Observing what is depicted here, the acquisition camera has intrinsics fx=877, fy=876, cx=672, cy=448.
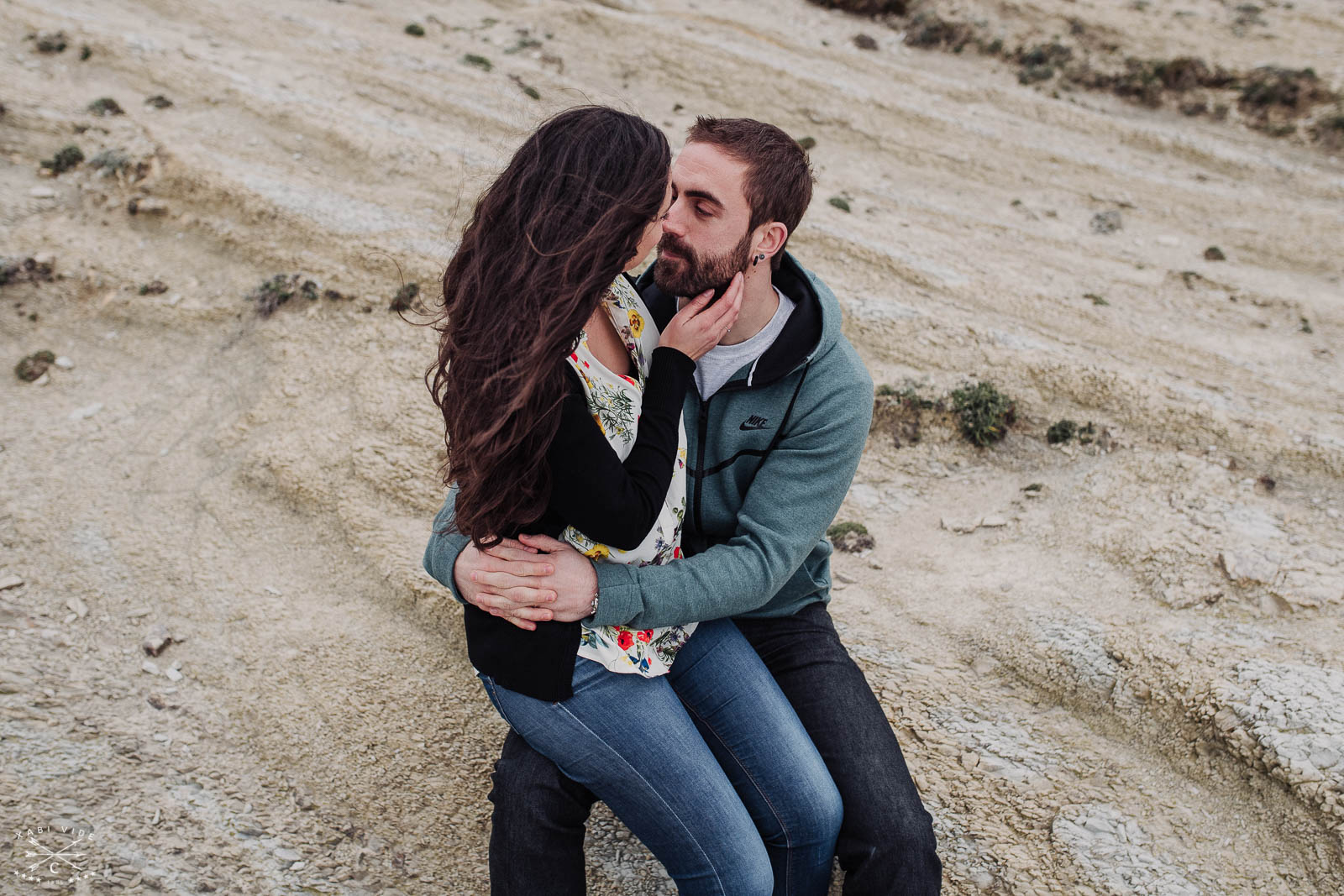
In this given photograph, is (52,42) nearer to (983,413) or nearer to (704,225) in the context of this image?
(704,225)

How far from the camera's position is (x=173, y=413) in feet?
27.7

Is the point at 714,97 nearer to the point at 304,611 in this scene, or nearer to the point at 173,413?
the point at 173,413

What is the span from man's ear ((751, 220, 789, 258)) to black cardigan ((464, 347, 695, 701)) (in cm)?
101

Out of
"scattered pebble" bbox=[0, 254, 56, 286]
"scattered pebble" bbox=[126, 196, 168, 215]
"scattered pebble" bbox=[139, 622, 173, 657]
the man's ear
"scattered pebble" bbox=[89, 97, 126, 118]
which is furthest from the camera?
"scattered pebble" bbox=[89, 97, 126, 118]

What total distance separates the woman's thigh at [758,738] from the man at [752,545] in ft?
0.61

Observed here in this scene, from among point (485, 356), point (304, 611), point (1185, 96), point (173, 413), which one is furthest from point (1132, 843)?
point (1185, 96)

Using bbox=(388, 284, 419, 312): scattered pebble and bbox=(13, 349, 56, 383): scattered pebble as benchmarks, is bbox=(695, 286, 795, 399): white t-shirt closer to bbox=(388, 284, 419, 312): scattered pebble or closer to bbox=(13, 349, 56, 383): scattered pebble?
bbox=(388, 284, 419, 312): scattered pebble

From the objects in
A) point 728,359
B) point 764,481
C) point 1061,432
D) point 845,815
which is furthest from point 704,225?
point 1061,432

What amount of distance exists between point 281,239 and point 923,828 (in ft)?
30.3

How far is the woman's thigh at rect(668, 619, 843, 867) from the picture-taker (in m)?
3.98

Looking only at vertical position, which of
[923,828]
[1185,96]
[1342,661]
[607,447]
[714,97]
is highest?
[1185,96]

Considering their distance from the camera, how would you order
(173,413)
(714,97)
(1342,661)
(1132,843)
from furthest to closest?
(714,97), (173,413), (1342,661), (1132,843)

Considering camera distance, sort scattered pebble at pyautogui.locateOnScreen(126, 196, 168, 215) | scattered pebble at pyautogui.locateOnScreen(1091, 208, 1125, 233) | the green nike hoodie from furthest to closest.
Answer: scattered pebble at pyautogui.locateOnScreen(1091, 208, 1125, 233)
scattered pebble at pyautogui.locateOnScreen(126, 196, 168, 215)
the green nike hoodie

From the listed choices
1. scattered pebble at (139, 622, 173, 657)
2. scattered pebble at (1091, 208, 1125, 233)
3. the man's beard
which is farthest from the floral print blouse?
scattered pebble at (1091, 208, 1125, 233)
